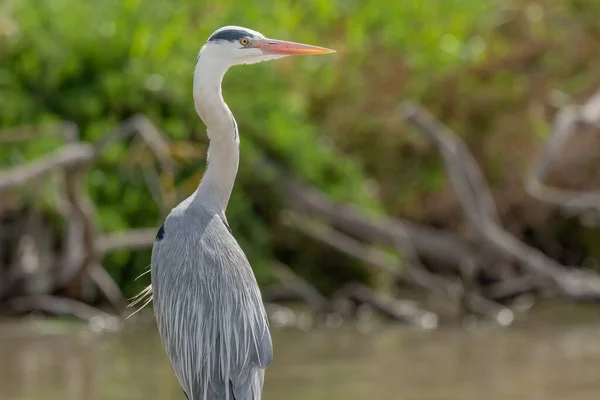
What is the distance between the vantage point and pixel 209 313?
5316 mm

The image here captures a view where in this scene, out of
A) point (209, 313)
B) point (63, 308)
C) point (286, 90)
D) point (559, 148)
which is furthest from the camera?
point (286, 90)

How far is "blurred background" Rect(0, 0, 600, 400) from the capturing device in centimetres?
949

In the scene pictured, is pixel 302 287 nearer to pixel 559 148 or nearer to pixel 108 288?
pixel 108 288

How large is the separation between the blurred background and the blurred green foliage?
0.03 meters

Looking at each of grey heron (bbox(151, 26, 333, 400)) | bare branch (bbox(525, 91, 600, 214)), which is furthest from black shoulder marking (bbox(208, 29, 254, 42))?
bare branch (bbox(525, 91, 600, 214))

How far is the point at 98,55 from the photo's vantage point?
486 inches

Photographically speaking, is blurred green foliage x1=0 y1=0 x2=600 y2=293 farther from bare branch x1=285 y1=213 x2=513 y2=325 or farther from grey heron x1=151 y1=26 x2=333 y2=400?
grey heron x1=151 y1=26 x2=333 y2=400

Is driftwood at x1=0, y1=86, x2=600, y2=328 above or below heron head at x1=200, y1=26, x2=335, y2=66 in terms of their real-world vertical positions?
below

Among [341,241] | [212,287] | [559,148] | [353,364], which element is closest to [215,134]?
[212,287]

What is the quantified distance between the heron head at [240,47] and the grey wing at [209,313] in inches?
28.9

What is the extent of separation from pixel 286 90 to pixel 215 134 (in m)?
7.00

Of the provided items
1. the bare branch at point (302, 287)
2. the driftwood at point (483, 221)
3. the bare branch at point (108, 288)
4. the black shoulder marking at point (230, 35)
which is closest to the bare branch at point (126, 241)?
the bare branch at point (108, 288)

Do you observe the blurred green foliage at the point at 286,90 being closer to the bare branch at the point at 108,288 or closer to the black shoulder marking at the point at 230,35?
the bare branch at the point at 108,288

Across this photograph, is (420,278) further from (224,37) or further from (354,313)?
(224,37)
